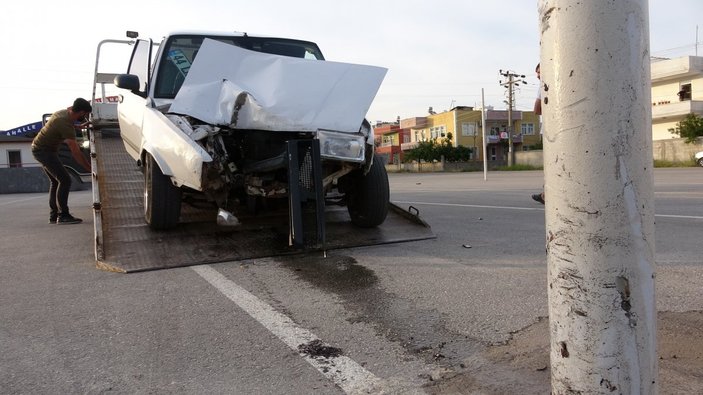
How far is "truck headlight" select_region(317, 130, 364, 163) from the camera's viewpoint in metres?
4.58

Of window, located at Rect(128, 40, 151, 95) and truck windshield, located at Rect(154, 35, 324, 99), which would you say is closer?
truck windshield, located at Rect(154, 35, 324, 99)

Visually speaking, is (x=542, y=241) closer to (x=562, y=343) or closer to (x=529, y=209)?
(x=529, y=209)

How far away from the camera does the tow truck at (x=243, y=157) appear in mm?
4582

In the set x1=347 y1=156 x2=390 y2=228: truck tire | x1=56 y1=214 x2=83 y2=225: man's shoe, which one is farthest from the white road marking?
x1=56 y1=214 x2=83 y2=225: man's shoe

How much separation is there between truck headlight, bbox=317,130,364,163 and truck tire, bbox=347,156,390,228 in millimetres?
813

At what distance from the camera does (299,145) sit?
14.7 feet

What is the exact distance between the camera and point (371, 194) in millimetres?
5668

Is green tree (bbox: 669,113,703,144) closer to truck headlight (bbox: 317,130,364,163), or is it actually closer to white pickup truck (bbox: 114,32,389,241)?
white pickup truck (bbox: 114,32,389,241)

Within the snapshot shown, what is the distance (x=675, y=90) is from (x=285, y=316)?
165ft

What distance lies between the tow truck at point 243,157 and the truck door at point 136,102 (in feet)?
0.15

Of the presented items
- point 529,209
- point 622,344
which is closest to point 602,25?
point 622,344

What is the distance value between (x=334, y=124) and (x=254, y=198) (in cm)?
124

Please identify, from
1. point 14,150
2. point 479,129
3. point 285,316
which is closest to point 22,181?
point 14,150

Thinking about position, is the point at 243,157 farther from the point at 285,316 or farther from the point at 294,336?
the point at 294,336
